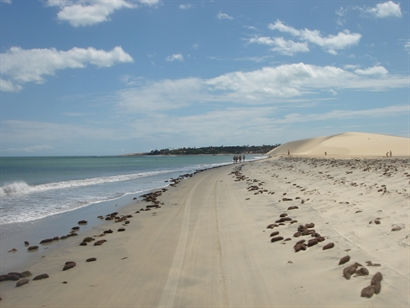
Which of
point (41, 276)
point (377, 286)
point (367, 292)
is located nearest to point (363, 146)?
point (377, 286)

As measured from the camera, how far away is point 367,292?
163 inches

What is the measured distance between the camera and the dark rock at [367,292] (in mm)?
4125

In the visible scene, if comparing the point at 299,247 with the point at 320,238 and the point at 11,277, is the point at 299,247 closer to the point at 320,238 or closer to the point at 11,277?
the point at 320,238

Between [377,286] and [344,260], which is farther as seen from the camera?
[344,260]

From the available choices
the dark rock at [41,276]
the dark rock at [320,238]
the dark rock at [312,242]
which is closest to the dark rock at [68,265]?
the dark rock at [41,276]

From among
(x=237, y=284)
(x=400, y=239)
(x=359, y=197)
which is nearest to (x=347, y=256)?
(x=400, y=239)

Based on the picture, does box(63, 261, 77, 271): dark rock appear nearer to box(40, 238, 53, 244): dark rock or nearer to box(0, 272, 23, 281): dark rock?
box(0, 272, 23, 281): dark rock

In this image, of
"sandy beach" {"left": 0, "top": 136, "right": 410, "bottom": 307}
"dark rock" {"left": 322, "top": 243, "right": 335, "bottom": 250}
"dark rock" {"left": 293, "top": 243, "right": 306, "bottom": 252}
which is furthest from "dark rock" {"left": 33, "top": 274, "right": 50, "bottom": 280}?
"dark rock" {"left": 322, "top": 243, "right": 335, "bottom": 250}

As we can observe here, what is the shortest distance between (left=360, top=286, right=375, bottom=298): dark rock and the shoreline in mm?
63

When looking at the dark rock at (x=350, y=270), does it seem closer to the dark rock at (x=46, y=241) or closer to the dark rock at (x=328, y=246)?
the dark rock at (x=328, y=246)

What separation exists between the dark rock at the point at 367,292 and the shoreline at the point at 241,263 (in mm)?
63

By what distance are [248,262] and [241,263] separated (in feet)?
0.40

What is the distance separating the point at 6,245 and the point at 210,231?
4.83 meters

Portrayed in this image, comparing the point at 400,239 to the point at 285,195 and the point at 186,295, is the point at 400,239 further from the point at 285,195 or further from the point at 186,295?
the point at 285,195
